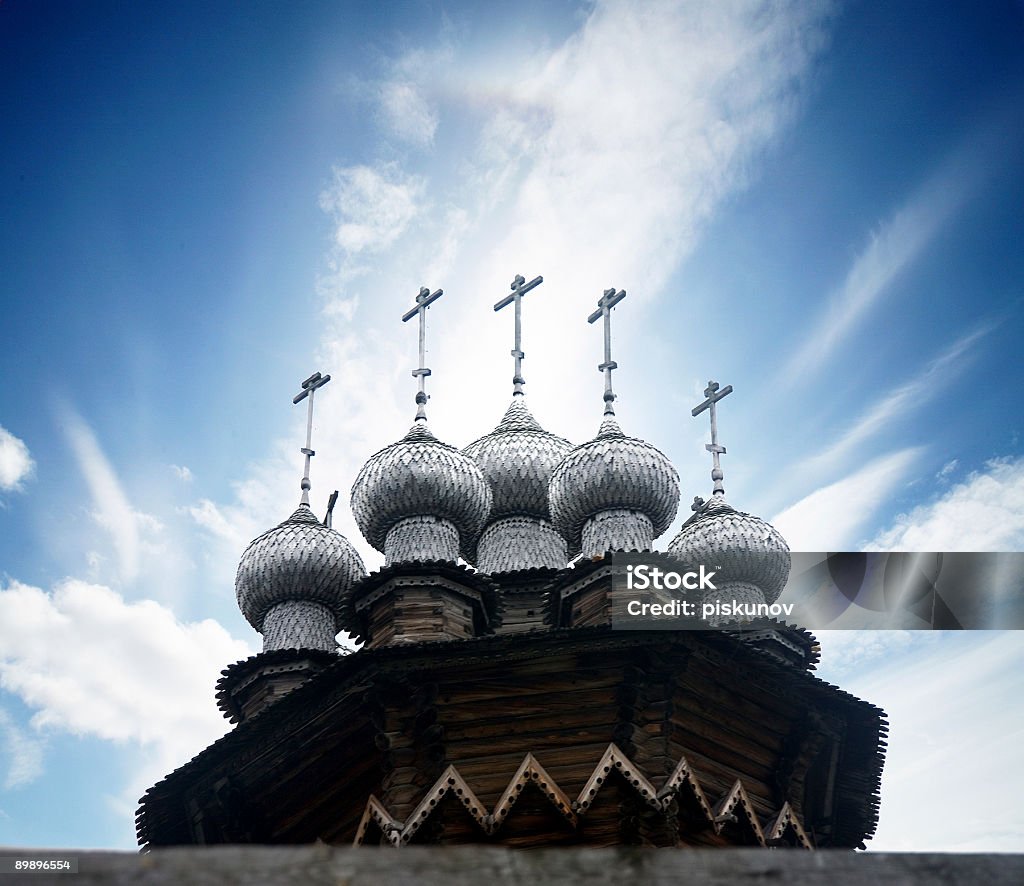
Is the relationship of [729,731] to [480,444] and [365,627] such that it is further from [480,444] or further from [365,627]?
[480,444]

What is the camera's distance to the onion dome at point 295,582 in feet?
48.6

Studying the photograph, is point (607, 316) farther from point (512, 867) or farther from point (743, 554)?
point (512, 867)

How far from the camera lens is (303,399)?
59.6 feet

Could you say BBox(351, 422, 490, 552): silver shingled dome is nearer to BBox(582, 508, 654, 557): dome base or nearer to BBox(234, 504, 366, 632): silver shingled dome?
BBox(234, 504, 366, 632): silver shingled dome

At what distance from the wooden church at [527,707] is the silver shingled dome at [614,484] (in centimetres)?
2

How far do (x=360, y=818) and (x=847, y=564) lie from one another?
5180 mm

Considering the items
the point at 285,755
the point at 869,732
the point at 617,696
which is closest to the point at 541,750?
the point at 617,696

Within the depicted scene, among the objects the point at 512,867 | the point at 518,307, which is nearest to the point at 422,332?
the point at 518,307

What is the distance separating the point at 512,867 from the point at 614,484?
12.0 metres

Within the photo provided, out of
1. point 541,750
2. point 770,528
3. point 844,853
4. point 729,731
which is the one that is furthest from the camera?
point 770,528

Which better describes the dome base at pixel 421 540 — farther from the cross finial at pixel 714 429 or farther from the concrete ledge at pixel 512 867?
the concrete ledge at pixel 512 867

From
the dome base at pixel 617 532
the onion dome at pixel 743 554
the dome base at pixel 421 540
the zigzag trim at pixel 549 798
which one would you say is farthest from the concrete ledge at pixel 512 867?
the onion dome at pixel 743 554

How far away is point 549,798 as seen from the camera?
9938 millimetres

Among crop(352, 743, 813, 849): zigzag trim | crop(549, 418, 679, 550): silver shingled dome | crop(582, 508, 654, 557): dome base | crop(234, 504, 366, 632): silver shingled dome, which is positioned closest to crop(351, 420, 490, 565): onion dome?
crop(234, 504, 366, 632): silver shingled dome
